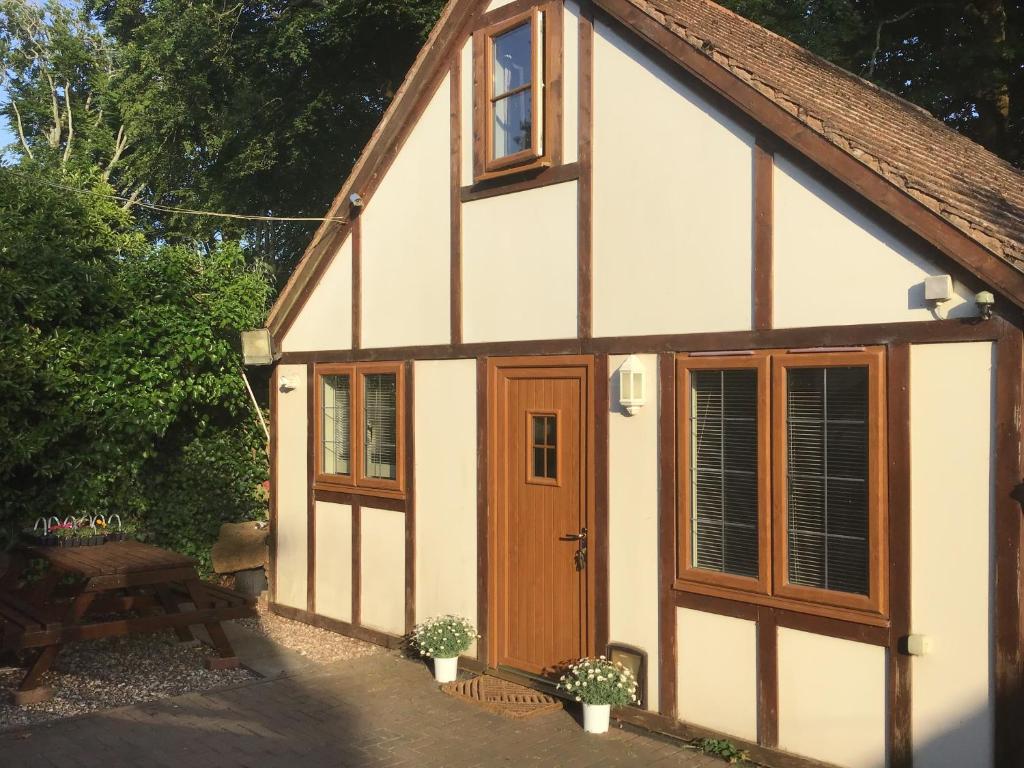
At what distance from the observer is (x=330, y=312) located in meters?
10.1

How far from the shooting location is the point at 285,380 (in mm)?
10711

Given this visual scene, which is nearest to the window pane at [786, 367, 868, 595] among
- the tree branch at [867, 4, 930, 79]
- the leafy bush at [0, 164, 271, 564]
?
the leafy bush at [0, 164, 271, 564]

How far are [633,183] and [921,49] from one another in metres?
11.6

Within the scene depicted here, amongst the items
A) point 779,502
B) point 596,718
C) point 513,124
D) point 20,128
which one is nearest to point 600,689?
point 596,718

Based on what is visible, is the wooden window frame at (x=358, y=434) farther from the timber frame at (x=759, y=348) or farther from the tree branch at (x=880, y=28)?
the tree branch at (x=880, y=28)

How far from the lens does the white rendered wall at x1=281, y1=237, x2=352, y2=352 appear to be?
9.91m

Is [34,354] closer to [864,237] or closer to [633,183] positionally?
[633,183]

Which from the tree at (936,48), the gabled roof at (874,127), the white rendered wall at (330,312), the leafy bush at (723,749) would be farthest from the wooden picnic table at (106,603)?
the tree at (936,48)

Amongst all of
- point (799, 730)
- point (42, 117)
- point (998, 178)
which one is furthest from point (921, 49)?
point (42, 117)

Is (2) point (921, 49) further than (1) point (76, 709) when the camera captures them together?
Yes

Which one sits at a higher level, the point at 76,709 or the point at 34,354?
the point at 34,354

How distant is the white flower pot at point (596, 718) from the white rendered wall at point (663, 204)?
104 inches

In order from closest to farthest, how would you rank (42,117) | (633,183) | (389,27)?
(633,183) → (389,27) → (42,117)

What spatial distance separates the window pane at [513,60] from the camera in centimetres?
799
